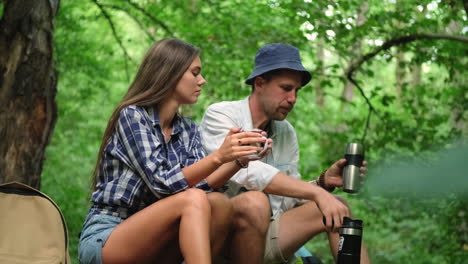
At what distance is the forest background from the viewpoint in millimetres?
4980

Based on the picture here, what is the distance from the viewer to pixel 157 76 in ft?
8.99

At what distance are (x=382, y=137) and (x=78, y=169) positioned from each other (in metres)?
5.91

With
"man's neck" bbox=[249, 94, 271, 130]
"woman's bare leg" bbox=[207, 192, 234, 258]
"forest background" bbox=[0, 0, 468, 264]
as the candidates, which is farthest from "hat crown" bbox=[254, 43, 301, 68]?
"forest background" bbox=[0, 0, 468, 264]

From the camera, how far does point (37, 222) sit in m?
2.34

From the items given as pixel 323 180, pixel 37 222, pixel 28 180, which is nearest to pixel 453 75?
pixel 323 180

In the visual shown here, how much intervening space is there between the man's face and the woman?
0.42m

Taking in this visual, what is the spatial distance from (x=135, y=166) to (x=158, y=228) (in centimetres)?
30

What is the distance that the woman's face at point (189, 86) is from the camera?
2.78 metres

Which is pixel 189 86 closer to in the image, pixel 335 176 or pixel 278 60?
pixel 278 60

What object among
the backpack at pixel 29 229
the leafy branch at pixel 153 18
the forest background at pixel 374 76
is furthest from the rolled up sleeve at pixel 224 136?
the leafy branch at pixel 153 18

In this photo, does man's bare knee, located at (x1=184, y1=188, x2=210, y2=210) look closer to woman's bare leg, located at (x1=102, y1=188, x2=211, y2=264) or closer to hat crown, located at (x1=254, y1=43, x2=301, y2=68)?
woman's bare leg, located at (x1=102, y1=188, x2=211, y2=264)

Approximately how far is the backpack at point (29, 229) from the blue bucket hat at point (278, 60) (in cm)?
130

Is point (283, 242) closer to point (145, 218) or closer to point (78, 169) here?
point (145, 218)

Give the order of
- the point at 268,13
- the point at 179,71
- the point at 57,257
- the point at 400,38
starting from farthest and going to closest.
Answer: the point at 268,13 < the point at 400,38 < the point at 179,71 < the point at 57,257
